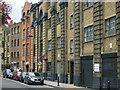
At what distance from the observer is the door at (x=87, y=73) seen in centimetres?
2670

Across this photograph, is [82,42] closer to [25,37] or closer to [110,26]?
[110,26]

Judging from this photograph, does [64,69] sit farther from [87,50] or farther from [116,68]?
[116,68]

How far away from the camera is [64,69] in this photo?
34.2 m

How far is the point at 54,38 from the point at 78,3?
10239 millimetres

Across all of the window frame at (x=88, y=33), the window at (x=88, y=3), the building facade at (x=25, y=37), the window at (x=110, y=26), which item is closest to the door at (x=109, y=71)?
the window at (x=110, y=26)

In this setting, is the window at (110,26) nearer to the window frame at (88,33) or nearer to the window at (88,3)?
the window frame at (88,33)

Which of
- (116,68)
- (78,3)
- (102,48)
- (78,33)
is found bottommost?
(116,68)

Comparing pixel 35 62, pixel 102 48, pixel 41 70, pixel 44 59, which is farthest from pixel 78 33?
pixel 35 62

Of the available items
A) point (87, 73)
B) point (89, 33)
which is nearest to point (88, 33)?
point (89, 33)

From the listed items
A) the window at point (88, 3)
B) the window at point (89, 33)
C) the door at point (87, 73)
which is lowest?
the door at point (87, 73)

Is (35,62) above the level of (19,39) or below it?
below

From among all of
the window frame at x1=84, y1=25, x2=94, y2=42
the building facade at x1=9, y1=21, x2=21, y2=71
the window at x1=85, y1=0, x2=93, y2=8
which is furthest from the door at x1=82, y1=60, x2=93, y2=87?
the building facade at x1=9, y1=21, x2=21, y2=71

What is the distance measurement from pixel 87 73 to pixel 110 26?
602 cm

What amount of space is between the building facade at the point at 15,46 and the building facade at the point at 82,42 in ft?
72.4
